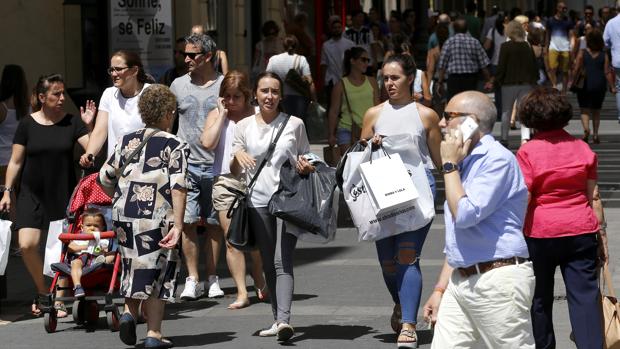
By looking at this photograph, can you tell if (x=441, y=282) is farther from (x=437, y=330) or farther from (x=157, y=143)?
(x=157, y=143)

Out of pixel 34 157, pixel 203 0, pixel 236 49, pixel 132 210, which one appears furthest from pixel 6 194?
pixel 236 49

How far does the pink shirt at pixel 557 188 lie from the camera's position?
7359mm

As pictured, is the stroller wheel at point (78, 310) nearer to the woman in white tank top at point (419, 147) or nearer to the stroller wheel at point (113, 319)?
the stroller wheel at point (113, 319)

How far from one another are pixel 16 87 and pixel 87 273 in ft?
9.83

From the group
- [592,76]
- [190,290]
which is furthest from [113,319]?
[592,76]

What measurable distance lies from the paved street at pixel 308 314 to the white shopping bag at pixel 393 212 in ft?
2.40

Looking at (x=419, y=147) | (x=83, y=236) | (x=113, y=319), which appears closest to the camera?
(x=419, y=147)

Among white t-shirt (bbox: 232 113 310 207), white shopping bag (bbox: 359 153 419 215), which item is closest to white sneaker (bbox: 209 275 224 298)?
white t-shirt (bbox: 232 113 310 207)

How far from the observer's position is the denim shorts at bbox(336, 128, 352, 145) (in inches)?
615

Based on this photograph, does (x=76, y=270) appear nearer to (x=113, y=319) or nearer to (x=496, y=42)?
(x=113, y=319)

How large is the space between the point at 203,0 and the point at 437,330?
1755 cm

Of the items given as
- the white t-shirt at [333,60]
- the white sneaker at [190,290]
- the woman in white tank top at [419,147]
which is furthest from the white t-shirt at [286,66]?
the woman in white tank top at [419,147]

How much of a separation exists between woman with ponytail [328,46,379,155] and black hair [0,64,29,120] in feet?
12.4

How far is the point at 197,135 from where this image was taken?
10.9 m
